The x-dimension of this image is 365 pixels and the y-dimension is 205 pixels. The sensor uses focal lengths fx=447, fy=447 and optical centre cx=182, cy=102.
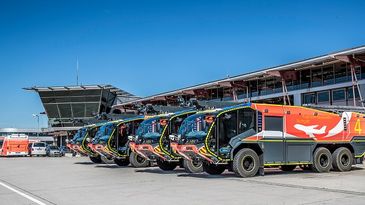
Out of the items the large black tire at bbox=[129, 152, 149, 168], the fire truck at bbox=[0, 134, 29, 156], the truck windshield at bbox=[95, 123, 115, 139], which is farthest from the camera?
the fire truck at bbox=[0, 134, 29, 156]

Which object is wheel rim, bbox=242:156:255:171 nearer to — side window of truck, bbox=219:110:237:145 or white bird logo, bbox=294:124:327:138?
side window of truck, bbox=219:110:237:145

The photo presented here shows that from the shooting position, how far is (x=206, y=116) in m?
16.6

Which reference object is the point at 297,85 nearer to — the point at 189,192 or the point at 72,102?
the point at 189,192

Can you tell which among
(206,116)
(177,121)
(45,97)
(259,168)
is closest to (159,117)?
(177,121)

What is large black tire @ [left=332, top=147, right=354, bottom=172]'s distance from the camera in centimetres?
1861

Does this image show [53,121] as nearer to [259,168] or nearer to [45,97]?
[45,97]

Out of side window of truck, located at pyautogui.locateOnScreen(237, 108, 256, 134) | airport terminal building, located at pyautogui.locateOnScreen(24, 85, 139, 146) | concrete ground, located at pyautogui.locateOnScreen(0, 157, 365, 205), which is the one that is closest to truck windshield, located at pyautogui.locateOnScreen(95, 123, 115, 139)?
concrete ground, located at pyautogui.locateOnScreen(0, 157, 365, 205)

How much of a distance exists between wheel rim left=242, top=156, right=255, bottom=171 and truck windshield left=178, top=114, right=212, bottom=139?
174 centimetres

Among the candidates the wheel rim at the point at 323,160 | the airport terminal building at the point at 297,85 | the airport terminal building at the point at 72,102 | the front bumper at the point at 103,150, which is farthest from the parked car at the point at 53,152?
the wheel rim at the point at 323,160

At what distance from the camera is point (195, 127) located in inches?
665

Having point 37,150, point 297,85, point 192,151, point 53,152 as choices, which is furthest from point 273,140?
point 37,150

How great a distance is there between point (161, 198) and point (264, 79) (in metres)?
29.2

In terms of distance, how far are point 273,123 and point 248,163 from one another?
1831mm

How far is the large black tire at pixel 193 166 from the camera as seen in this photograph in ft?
62.0
